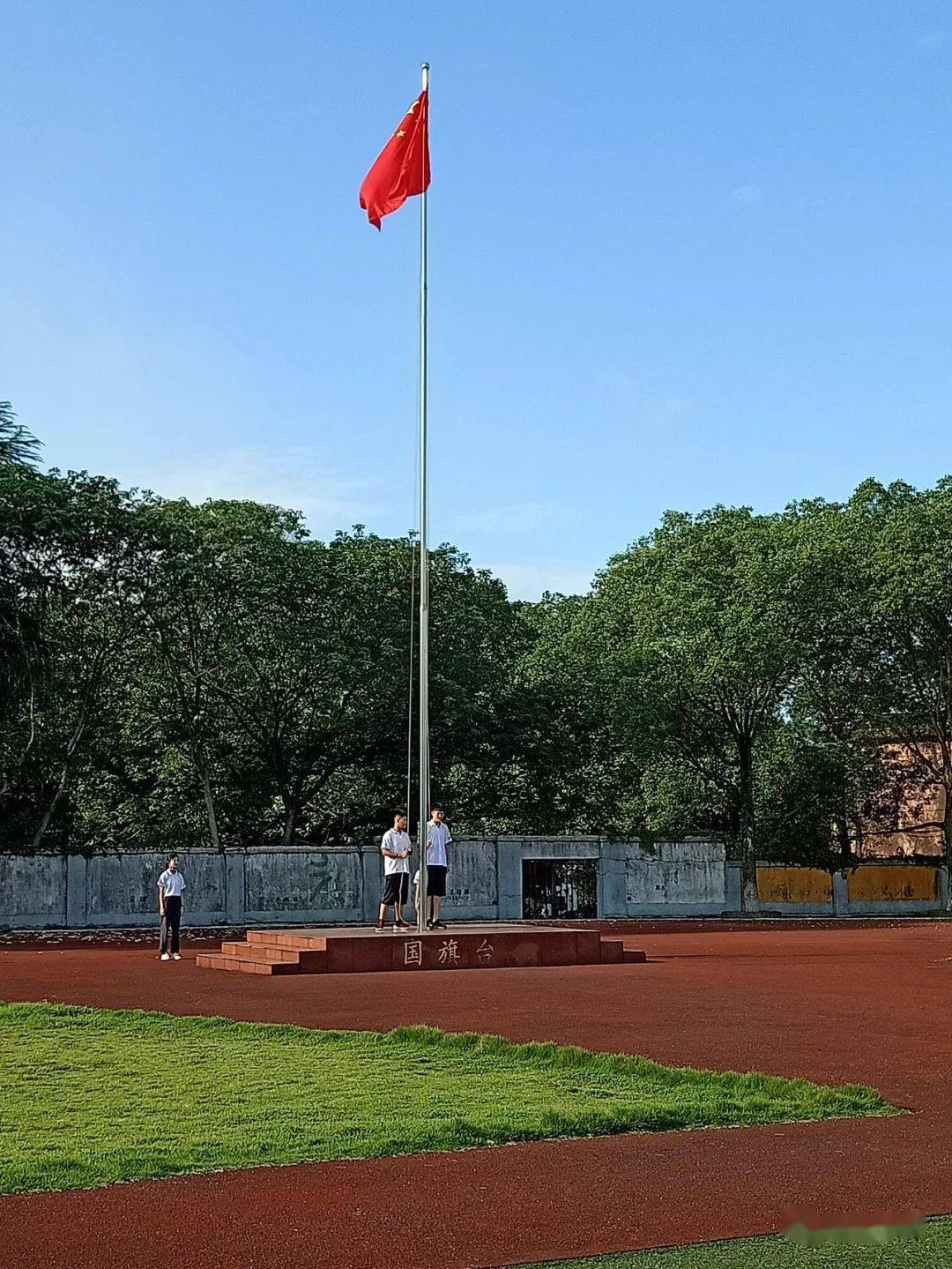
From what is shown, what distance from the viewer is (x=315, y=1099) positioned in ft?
31.4

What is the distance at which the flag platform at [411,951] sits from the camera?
20.3 meters

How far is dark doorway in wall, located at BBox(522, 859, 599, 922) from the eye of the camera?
130 ft

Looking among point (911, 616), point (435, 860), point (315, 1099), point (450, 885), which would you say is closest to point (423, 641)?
point (435, 860)

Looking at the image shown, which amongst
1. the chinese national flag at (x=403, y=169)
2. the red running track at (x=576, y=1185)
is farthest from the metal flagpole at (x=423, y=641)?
the red running track at (x=576, y=1185)

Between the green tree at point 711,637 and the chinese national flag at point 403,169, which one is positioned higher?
the chinese national flag at point 403,169

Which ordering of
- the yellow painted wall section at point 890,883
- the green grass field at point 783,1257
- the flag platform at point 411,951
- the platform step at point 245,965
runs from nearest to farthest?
the green grass field at point 783,1257, the platform step at point 245,965, the flag platform at point 411,951, the yellow painted wall section at point 890,883

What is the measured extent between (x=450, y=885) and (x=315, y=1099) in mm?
29148

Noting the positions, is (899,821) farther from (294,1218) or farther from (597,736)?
(294,1218)

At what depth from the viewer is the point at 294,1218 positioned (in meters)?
6.66

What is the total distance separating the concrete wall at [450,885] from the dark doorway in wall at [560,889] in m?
0.18

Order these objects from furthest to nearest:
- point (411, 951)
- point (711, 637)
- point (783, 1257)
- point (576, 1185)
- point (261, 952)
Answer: point (711, 637) < point (261, 952) < point (411, 951) < point (576, 1185) < point (783, 1257)

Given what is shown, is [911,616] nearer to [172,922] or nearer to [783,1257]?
[172,922]

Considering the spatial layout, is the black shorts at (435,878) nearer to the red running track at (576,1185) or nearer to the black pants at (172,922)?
the black pants at (172,922)

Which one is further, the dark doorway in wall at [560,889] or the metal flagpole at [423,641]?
the dark doorway in wall at [560,889]
